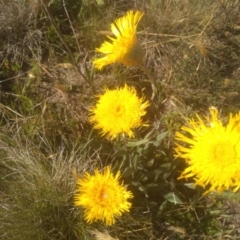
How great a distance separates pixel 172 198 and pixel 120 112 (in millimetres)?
572

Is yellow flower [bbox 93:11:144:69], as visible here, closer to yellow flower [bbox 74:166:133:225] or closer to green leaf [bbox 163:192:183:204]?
yellow flower [bbox 74:166:133:225]

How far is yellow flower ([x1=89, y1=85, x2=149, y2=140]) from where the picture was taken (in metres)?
1.82

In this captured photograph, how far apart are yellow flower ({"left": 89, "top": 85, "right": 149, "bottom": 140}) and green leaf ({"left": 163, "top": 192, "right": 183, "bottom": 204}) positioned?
43 centimetres

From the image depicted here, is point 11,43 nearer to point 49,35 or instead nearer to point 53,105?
point 49,35

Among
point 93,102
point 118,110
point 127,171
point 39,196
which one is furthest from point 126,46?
point 39,196

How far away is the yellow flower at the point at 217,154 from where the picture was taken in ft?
5.57

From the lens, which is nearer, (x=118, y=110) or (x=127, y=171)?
(x=118, y=110)

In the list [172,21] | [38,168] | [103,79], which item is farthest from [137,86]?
[38,168]

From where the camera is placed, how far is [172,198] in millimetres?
2164

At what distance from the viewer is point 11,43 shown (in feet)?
8.66

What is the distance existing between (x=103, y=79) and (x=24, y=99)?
450 mm

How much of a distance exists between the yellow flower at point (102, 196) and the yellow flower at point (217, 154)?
0.31 meters

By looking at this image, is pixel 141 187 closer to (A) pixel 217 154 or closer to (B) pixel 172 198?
(B) pixel 172 198

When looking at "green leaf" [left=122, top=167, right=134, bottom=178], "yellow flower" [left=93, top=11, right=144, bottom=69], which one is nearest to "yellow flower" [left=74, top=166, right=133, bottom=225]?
"green leaf" [left=122, top=167, right=134, bottom=178]
